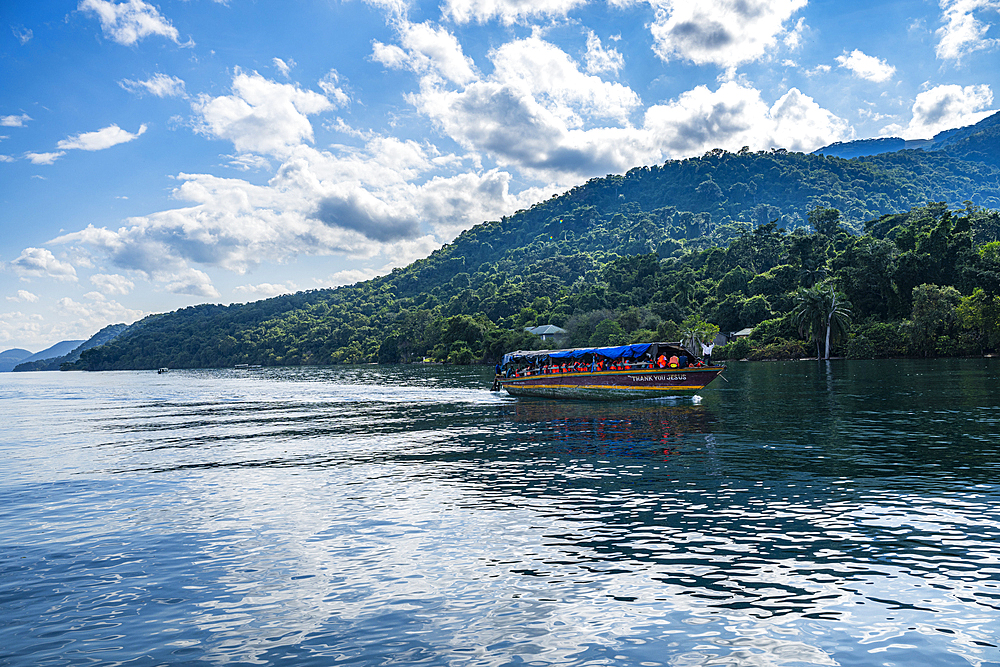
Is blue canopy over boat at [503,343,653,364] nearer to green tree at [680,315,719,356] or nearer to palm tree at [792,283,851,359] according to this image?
palm tree at [792,283,851,359]

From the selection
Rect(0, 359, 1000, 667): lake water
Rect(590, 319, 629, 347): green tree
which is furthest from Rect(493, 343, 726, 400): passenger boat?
Rect(590, 319, 629, 347): green tree

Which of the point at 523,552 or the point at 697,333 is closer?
the point at 523,552

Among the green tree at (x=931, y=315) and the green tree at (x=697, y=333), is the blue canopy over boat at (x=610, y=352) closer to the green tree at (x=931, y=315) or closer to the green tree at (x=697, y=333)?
the green tree at (x=931, y=315)

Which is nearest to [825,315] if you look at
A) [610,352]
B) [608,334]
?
[608,334]

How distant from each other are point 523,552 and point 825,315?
418 feet

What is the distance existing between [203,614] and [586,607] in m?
7.13

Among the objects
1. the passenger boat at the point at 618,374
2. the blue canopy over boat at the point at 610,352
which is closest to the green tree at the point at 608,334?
the blue canopy over boat at the point at 610,352

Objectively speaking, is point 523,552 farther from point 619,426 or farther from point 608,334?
point 608,334

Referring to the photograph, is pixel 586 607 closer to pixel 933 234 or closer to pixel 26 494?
pixel 26 494

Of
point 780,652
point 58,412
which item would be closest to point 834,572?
point 780,652

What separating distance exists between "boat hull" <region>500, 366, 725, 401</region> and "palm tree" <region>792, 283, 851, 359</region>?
80.2m

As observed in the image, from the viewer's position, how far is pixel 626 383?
179 ft

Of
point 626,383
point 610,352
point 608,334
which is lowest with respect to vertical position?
point 626,383

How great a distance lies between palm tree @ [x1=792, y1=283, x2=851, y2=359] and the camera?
12225cm
